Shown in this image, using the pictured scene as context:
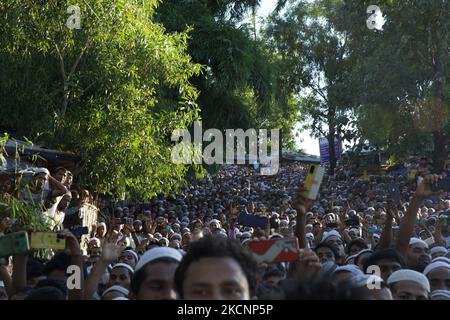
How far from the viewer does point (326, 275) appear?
3.29 m

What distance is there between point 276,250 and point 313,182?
688 mm

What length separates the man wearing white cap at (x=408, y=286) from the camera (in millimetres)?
5449

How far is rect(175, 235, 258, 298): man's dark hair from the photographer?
376cm

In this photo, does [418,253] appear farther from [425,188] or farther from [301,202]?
[301,202]

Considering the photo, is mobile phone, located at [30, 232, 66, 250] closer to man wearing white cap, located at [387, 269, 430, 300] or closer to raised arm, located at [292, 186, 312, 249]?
raised arm, located at [292, 186, 312, 249]

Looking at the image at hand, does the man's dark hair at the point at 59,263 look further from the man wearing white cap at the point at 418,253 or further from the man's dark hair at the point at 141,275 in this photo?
the man wearing white cap at the point at 418,253

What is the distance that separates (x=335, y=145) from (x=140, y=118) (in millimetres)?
37051

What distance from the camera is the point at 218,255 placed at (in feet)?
12.3

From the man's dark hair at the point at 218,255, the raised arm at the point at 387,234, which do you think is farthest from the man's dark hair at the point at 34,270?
the man's dark hair at the point at 218,255

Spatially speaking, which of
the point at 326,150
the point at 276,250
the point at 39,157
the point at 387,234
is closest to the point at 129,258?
the point at 387,234

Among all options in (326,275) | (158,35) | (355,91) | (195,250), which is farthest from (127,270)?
(355,91)

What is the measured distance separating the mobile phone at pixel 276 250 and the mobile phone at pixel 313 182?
56 cm
